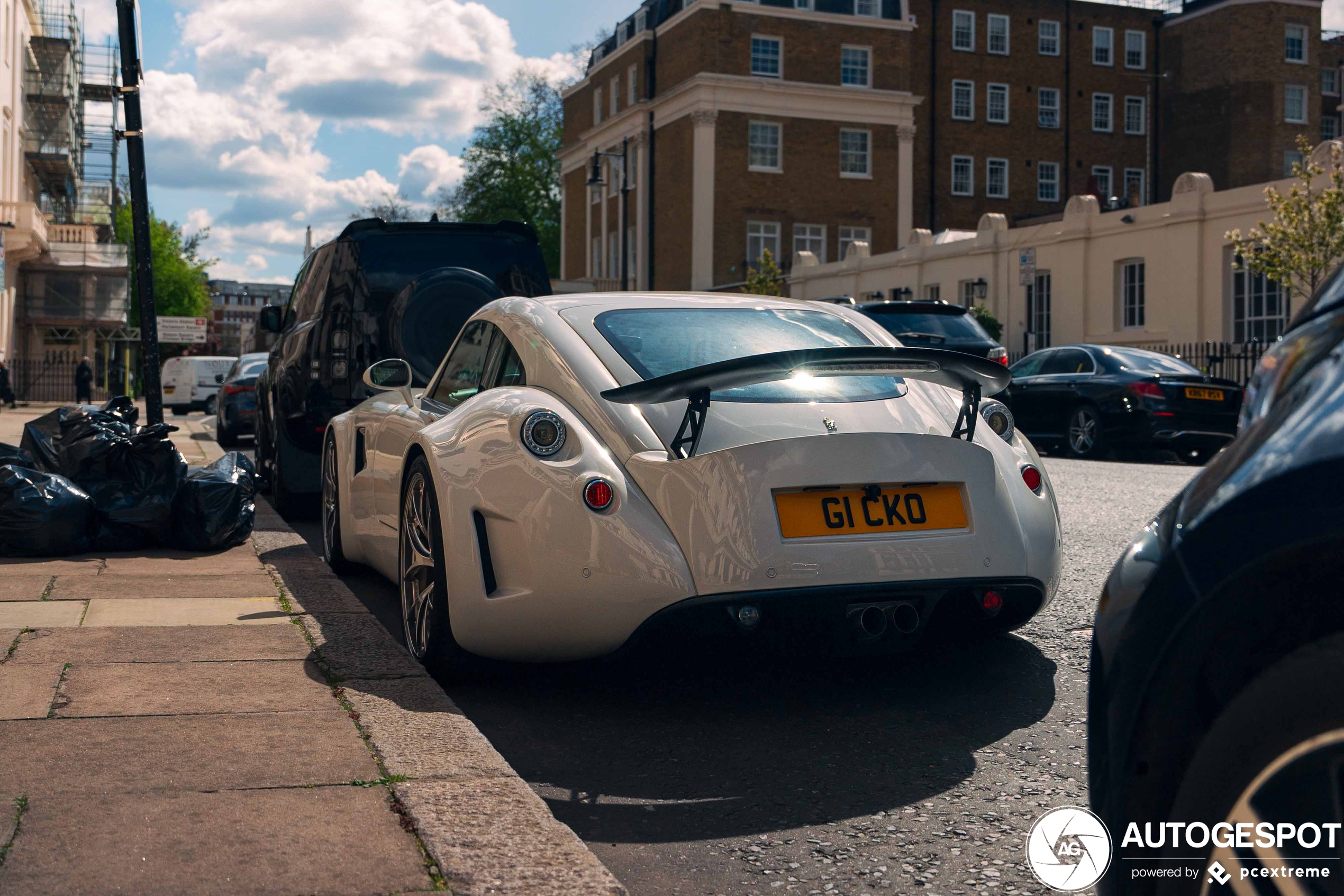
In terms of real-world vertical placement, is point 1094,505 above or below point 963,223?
below

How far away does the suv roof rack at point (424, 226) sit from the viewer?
955cm

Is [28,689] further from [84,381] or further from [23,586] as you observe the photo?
[84,381]

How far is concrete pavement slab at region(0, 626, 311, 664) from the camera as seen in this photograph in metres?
4.84

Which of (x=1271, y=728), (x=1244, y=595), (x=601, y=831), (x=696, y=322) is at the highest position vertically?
(x=696, y=322)

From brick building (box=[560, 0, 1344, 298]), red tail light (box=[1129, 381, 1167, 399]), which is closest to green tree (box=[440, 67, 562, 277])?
brick building (box=[560, 0, 1344, 298])

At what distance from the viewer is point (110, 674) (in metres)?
4.54

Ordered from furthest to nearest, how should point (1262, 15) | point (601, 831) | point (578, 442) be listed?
point (1262, 15) < point (578, 442) < point (601, 831)

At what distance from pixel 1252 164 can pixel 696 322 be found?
5429 cm

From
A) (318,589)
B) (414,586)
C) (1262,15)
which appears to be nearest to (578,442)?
(414,586)

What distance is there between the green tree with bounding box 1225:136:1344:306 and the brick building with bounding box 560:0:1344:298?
2572cm

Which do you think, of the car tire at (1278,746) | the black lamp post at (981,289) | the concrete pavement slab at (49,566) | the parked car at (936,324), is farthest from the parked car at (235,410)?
the car tire at (1278,746)

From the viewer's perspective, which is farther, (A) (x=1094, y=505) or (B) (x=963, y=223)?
(B) (x=963, y=223)

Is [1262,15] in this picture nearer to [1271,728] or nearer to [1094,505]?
[1094,505]

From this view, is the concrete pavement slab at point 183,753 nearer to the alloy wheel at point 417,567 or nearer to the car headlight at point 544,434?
the alloy wheel at point 417,567
